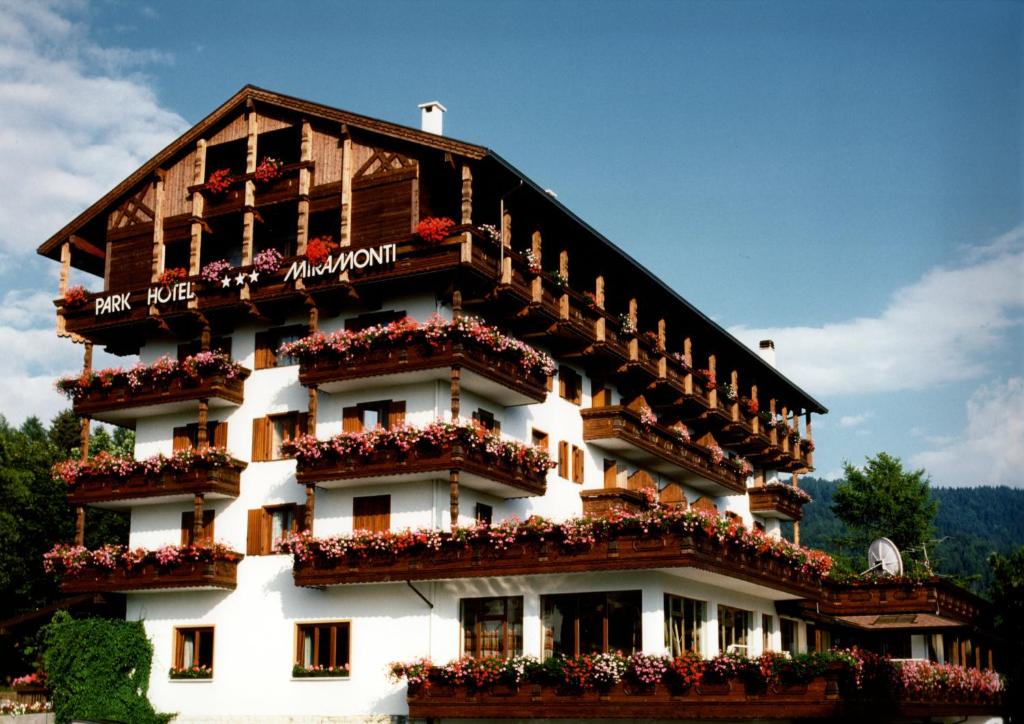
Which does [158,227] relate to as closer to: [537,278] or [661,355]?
[537,278]

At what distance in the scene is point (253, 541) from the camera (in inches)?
1585

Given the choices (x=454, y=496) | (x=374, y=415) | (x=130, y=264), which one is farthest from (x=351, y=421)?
(x=130, y=264)

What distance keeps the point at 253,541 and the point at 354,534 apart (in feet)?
16.5

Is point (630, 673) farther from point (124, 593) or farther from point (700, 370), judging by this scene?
point (700, 370)

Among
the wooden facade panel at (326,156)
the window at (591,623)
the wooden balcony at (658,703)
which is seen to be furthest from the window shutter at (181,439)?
the window at (591,623)

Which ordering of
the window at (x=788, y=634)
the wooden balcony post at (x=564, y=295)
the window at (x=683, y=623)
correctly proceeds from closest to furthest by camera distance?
the window at (x=683, y=623) < the wooden balcony post at (x=564, y=295) < the window at (x=788, y=634)

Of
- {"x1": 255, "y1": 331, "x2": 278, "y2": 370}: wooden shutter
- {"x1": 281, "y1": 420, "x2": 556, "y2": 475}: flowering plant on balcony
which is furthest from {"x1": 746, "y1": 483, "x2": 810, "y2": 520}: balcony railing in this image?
{"x1": 255, "y1": 331, "x2": 278, "y2": 370}: wooden shutter

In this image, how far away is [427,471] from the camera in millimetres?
36156

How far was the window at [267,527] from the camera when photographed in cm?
3997

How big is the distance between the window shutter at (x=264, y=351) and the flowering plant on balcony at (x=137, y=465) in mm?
3135

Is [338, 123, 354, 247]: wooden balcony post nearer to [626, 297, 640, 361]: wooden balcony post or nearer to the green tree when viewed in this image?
[626, 297, 640, 361]: wooden balcony post

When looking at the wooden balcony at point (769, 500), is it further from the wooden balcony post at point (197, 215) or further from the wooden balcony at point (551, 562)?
the wooden balcony post at point (197, 215)

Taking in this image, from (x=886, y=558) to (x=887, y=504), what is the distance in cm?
4347

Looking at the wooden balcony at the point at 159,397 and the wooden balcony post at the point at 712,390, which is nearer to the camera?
the wooden balcony at the point at 159,397
